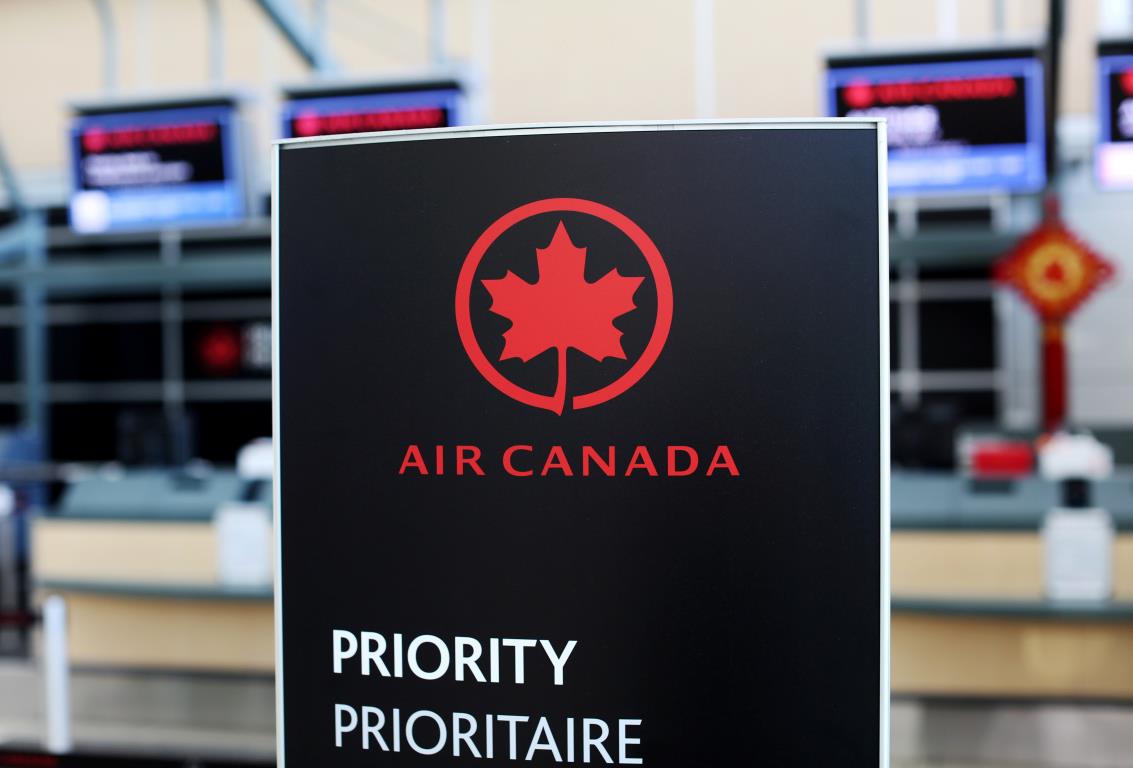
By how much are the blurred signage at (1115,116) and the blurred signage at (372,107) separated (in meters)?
2.59

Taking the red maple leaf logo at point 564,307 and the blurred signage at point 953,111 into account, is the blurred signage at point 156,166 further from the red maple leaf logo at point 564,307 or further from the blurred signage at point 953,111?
the red maple leaf logo at point 564,307

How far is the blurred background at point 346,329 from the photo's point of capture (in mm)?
3561

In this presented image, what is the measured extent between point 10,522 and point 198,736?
426 centimetres

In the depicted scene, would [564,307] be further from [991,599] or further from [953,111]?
[953,111]

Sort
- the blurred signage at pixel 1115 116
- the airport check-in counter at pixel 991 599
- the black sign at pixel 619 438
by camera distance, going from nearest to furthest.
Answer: the black sign at pixel 619 438 → the airport check-in counter at pixel 991 599 → the blurred signage at pixel 1115 116

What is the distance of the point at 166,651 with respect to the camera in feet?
13.9

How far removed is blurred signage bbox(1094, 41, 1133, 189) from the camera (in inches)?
187

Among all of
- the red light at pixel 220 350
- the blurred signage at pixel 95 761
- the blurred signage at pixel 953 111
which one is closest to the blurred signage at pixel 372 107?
the blurred signage at pixel 953 111

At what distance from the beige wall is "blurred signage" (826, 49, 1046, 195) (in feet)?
6.15

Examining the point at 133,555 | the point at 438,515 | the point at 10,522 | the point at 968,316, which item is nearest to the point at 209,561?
the point at 133,555

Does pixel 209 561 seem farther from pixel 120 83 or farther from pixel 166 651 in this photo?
pixel 120 83

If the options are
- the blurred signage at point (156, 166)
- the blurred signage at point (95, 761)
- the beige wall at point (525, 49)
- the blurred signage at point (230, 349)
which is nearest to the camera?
the blurred signage at point (95, 761)

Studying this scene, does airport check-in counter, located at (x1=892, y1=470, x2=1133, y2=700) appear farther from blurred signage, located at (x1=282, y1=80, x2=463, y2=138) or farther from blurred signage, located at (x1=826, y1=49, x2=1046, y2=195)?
blurred signage, located at (x1=282, y1=80, x2=463, y2=138)

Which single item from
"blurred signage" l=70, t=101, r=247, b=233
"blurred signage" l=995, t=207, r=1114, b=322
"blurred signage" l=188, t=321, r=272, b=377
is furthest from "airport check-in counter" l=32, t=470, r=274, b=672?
"blurred signage" l=188, t=321, r=272, b=377
